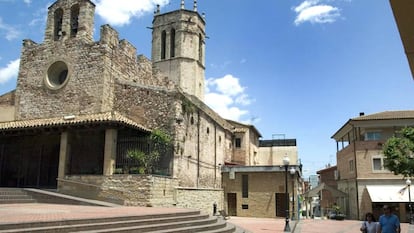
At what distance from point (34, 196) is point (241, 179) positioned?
16507mm

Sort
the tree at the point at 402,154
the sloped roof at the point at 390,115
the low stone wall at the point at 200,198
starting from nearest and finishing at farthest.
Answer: the tree at the point at 402,154 → the low stone wall at the point at 200,198 → the sloped roof at the point at 390,115

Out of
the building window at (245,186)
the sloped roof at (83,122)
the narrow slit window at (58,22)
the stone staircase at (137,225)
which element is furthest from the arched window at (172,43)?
the stone staircase at (137,225)

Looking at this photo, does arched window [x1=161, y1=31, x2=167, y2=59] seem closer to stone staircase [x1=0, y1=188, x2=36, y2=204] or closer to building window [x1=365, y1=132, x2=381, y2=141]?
building window [x1=365, y1=132, x2=381, y2=141]

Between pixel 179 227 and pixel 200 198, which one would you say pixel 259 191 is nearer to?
pixel 200 198

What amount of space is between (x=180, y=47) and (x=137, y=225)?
3297 centimetres

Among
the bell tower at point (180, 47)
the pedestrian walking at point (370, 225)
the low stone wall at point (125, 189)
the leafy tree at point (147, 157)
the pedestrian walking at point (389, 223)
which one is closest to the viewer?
the pedestrian walking at point (389, 223)

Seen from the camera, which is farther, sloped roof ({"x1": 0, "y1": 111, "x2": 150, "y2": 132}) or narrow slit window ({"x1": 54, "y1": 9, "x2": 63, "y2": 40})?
narrow slit window ({"x1": 54, "y1": 9, "x2": 63, "y2": 40})

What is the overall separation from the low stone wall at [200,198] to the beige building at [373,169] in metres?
11.5

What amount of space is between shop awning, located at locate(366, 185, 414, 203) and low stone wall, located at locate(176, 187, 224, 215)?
1197 cm

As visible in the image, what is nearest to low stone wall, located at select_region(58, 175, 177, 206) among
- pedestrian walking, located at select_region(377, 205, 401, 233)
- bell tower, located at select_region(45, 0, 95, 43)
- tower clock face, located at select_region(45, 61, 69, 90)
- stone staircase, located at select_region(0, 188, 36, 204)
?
stone staircase, located at select_region(0, 188, 36, 204)

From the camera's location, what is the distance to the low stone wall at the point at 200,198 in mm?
20750

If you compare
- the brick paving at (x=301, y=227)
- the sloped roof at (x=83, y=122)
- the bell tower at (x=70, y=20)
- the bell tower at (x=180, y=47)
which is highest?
the bell tower at (x=180, y=47)

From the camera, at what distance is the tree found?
19.9 metres

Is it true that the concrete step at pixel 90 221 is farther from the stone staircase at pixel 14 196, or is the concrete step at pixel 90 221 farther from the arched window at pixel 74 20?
the arched window at pixel 74 20
